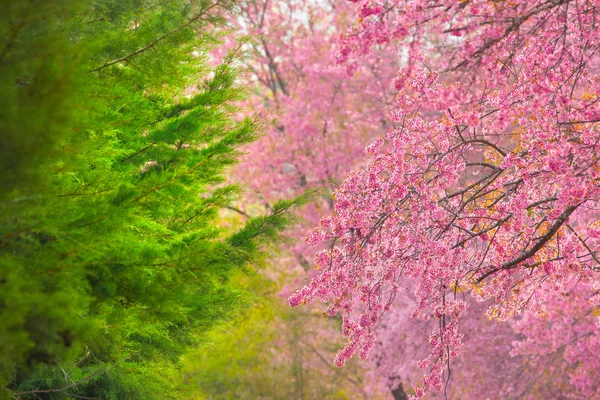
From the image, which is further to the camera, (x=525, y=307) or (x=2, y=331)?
(x=525, y=307)

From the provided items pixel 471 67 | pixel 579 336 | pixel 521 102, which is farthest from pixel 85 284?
pixel 579 336

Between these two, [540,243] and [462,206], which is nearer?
[540,243]

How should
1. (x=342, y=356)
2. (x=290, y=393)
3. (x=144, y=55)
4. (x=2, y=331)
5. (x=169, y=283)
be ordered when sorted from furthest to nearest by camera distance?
(x=290, y=393) → (x=342, y=356) → (x=144, y=55) → (x=169, y=283) → (x=2, y=331)

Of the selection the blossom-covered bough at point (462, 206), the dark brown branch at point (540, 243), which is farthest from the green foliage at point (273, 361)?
the dark brown branch at point (540, 243)

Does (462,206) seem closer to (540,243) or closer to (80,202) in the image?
(540,243)

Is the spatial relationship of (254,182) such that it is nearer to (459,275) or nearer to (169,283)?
(459,275)

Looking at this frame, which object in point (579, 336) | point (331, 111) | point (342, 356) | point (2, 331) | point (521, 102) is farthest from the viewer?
point (331, 111)

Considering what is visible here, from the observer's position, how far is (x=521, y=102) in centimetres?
604

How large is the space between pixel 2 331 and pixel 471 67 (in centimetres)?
290

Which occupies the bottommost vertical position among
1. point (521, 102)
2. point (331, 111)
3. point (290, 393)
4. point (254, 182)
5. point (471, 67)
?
point (290, 393)

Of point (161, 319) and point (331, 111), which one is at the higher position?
point (331, 111)

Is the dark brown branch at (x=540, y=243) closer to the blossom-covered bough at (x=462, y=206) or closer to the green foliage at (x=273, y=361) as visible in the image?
the blossom-covered bough at (x=462, y=206)

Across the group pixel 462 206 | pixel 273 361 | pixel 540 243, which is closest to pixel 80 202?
pixel 462 206

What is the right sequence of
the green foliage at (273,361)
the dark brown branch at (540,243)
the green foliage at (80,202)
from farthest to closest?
the green foliage at (273,361)
the dark brown branch at (540,243)
the green foliage at (80,202)
